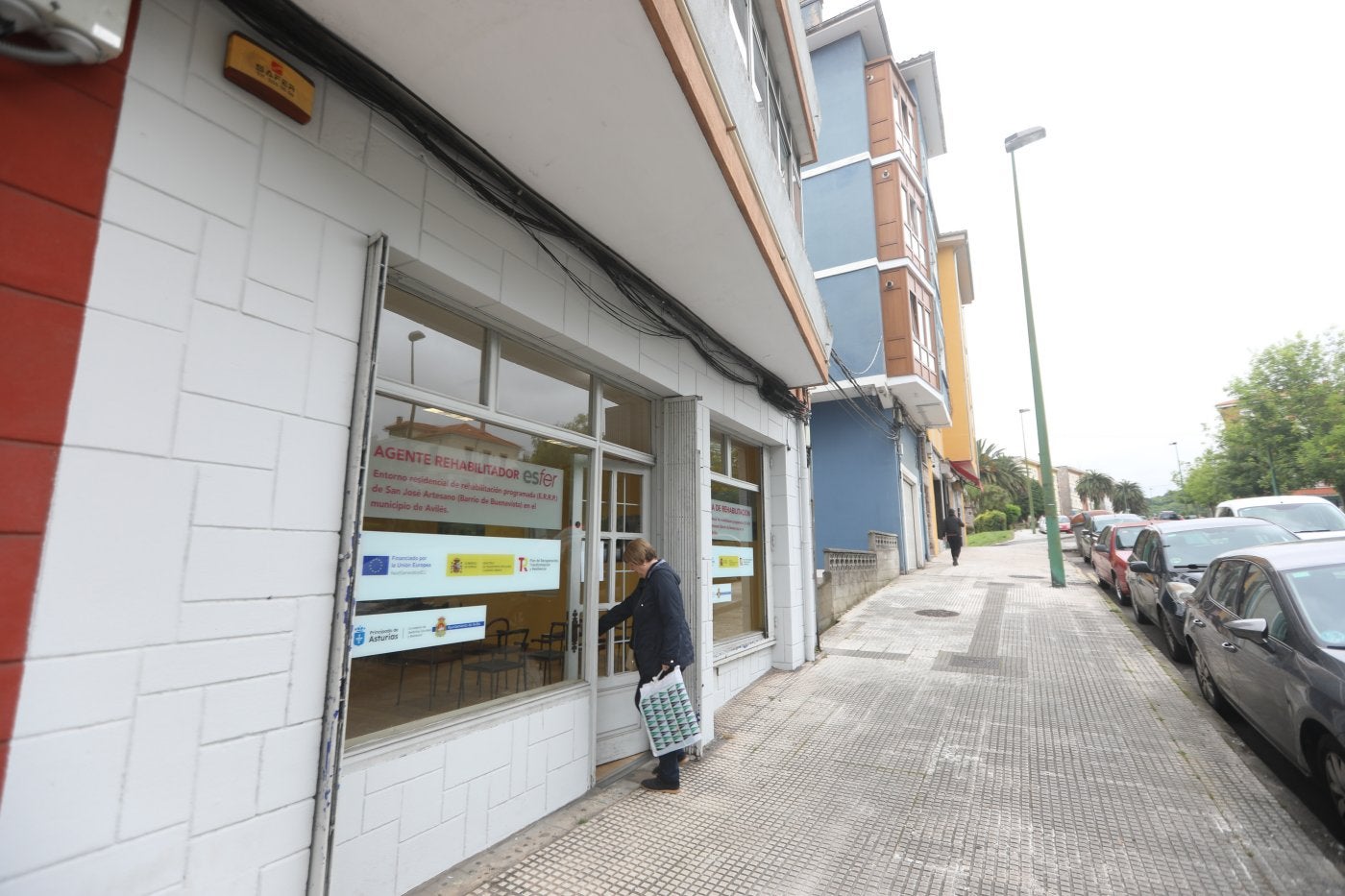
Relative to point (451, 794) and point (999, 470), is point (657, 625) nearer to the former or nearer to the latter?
point (451, 794)

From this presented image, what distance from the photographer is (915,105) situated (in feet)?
65.6

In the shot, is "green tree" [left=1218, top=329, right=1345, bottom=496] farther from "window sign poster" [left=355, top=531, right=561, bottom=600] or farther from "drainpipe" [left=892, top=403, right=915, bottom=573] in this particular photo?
"window sign poster" [left=355, top=531, right=561, bottom=600]

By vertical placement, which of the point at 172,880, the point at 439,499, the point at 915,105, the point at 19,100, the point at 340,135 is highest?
the point at 915,105

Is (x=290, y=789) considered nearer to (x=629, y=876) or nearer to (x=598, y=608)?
(x=629, y=876)

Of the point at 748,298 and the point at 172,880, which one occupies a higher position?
the point at 748,298

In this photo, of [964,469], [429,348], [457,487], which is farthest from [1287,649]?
[964,469]

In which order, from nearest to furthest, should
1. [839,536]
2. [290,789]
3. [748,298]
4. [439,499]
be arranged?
[290,789] → [439,499] → [748,298] → [839,536]

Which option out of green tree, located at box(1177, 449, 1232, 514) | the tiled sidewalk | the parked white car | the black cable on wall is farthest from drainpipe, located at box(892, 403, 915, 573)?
green tree, located at box(1177, 449, 1232, 514)

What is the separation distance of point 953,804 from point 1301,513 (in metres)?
10.3

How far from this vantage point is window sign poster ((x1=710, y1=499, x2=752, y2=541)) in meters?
6.41

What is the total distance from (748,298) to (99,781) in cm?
466

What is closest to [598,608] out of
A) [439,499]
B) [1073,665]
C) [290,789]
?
[439,499]

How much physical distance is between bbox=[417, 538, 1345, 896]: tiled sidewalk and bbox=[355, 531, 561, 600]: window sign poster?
1.50 meters

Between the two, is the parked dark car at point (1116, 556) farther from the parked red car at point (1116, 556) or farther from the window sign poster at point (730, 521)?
the window sign poster at point (730, 521)
